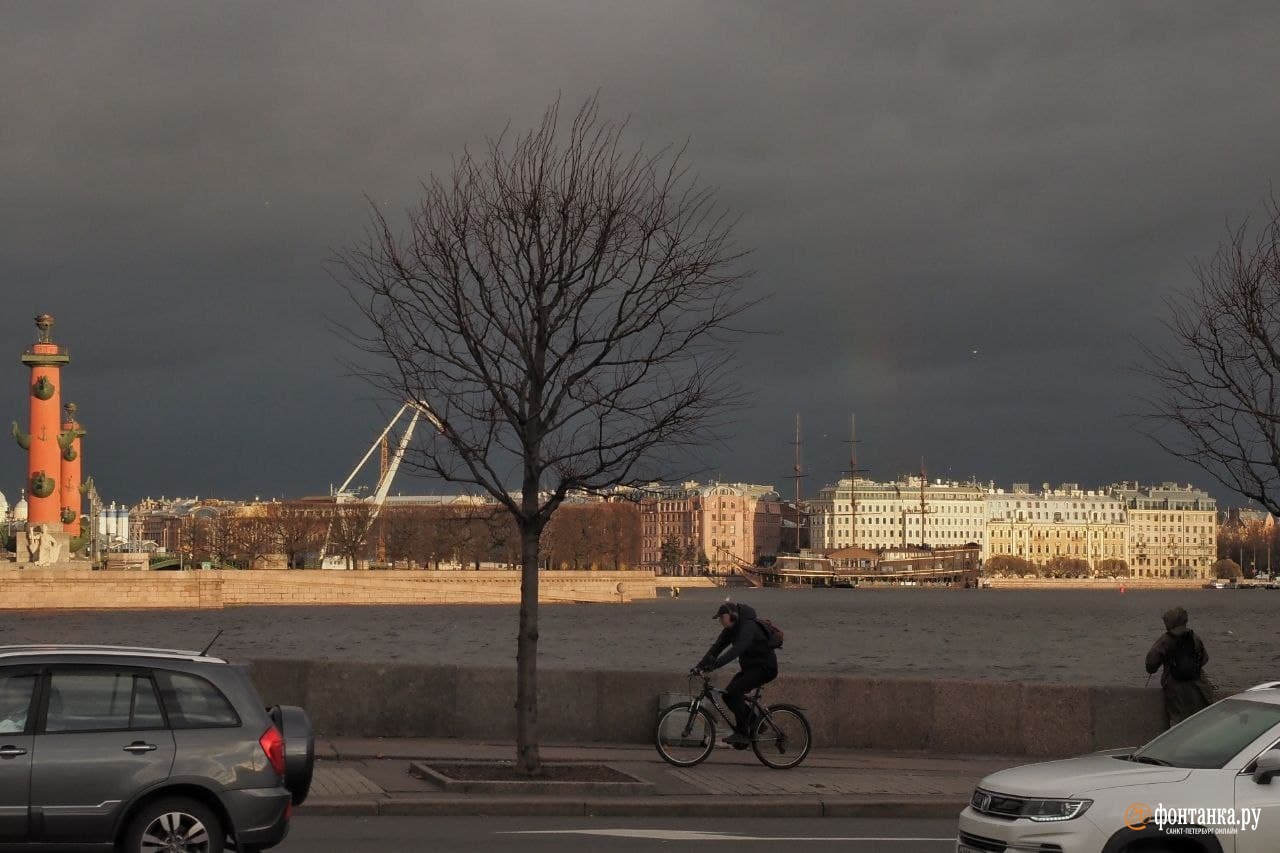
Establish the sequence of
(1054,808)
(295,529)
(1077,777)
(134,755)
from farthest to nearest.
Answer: (295,529) < (134,755) < (1077,777) < (1054,808)

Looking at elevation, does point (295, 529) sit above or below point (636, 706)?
above

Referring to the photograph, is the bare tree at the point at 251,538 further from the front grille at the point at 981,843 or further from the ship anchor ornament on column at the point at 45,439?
the front grille at the point at 981,843

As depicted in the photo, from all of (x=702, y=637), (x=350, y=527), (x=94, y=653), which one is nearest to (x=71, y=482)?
(x=702, y=637)

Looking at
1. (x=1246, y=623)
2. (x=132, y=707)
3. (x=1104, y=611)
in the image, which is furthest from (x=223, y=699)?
(x=1104, y=611)

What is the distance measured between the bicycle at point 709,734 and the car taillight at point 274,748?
7774mm

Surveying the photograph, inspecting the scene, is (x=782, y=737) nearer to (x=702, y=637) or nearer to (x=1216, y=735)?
(x=1216, y=735)

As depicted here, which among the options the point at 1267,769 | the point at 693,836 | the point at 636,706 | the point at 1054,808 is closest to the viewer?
the point at 1267,769

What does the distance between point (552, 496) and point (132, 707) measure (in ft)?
26.8

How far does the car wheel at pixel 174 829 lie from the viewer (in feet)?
31.7

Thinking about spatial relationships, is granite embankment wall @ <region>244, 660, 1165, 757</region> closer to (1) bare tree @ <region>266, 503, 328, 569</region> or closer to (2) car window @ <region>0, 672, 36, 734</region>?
(2) car window @ <region>0, 672, 36, 734</region>

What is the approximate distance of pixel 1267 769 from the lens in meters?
8.77

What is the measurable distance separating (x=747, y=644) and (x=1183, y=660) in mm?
4308

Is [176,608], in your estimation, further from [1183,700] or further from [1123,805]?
[1123,805]

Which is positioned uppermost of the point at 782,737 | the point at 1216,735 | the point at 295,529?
the point at 295,529
